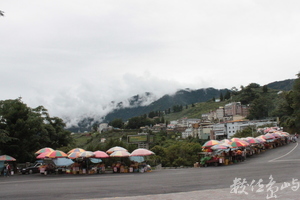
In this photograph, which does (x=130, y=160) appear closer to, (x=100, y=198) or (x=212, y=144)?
(x=212, y=144)

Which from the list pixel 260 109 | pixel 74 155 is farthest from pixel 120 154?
pixel 260 109

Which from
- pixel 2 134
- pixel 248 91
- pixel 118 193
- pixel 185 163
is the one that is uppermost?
pixel 248 91

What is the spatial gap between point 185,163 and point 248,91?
107547mm

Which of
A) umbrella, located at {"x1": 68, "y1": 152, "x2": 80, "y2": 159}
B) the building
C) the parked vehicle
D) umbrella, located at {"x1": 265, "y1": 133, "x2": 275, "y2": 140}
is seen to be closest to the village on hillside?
the building

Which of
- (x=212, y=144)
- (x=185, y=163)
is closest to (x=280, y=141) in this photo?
(x=185, y=163)

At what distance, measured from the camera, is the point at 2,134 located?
2889 cm

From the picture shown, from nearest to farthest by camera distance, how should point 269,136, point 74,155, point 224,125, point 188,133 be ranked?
point 74,155 → point 269,136 → point 224,125 → point 188,133

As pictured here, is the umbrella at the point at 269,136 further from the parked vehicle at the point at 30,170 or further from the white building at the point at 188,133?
the white building at the point at 188,133

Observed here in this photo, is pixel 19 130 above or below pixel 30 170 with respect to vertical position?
above

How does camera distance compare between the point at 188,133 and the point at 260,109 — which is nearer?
the point at 260,109

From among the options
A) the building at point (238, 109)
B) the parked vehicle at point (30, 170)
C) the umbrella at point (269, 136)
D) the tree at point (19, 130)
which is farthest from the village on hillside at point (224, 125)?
the parked vehicle at point (30, 170)

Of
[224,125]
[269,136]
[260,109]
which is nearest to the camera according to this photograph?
[269,136]

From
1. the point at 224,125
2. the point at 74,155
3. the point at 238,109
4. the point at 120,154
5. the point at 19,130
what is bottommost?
the point at 120,154

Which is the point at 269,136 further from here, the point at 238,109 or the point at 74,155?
the point at 238,109
